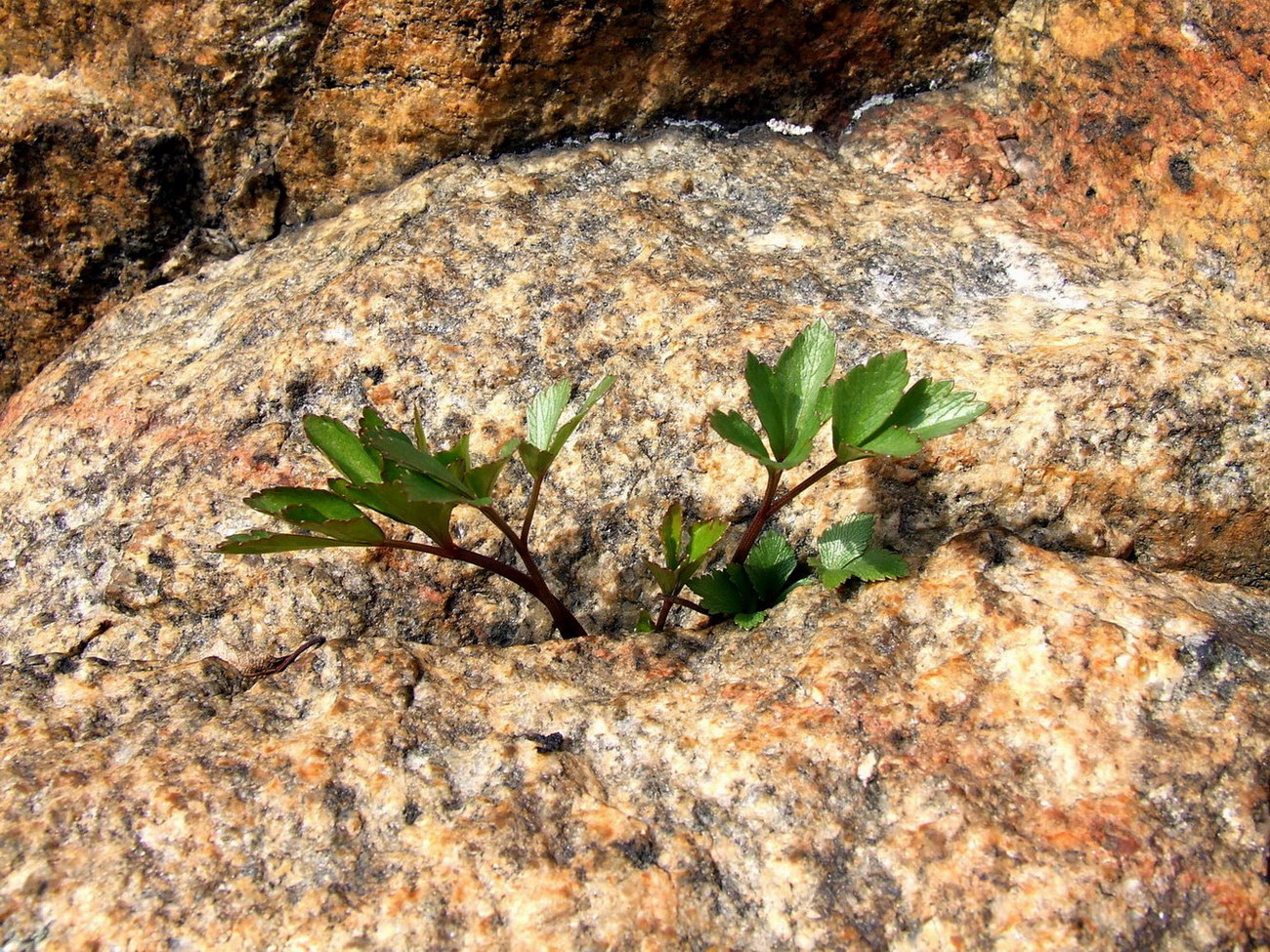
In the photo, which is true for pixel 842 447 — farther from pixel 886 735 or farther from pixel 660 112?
pixel 660 112

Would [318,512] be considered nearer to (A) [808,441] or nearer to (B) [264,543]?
(B) [264,543]

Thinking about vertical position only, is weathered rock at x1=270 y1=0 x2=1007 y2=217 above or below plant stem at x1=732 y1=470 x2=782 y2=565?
above

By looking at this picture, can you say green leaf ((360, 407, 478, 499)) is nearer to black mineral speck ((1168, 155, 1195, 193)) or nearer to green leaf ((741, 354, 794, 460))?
green leaf ((741, 354, 794, 460))

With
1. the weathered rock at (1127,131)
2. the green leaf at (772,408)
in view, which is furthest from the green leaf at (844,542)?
the weathered rock at (1127,131)

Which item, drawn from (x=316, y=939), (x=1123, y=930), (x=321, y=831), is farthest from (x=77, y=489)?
(x=1123, y=930)

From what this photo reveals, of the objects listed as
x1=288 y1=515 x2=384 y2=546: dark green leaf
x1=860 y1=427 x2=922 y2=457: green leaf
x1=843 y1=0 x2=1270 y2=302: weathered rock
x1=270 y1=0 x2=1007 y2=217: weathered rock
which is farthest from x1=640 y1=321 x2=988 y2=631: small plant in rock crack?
x1=270 y1=0 x2=1007 y2=217: weathered rock

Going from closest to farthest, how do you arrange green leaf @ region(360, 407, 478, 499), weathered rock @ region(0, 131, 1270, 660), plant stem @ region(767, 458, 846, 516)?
green leaf @ region(360, 407, 478, 499)
plant stem @ region(767, 458, 846, 516)
weathered rock @ region(0, 131, 1270, 660)
